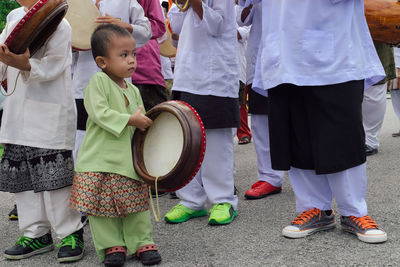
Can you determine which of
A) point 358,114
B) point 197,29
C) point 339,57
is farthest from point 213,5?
point 358,114

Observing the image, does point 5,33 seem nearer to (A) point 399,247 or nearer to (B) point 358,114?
(B) point 358,114

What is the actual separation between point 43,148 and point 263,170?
70.3 inches

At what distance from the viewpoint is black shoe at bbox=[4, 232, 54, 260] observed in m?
2.59

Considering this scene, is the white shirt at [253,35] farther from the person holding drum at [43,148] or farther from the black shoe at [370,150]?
the black shoe at [370,150]

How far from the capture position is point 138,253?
96.1 inches

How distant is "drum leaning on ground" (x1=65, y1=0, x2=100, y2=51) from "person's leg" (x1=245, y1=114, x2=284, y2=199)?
142 centimetres

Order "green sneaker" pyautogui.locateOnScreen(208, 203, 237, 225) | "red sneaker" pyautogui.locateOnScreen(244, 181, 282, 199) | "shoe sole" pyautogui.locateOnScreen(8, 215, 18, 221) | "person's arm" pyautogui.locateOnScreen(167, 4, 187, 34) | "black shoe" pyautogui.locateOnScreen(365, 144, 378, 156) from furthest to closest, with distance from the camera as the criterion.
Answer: "black shoe" pyautogui.locateOnScreen(365, 144, 378, 156)
"red sneaker" pyautogui.locateOnScreen(244, 181, 282, 199)
"shoe sole" pyautogui.locateOnScreen(8, 215, 18, 221)
"person's arm" pyautogui.locateOnScreen(167, 4, 187, 34)
"green sneaker" pyautogui.locateOnScreen(208, 203, 237, 225)

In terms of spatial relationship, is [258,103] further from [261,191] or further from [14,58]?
[14,58]

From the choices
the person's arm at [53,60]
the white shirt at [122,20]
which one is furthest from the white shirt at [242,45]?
the person's arm at [53,60]

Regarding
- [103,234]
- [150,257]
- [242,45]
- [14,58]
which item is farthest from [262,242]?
[242,45]

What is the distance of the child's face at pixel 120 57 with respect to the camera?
7.84 ft

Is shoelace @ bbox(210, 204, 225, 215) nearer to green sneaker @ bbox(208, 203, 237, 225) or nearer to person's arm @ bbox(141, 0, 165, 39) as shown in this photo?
green sneaker @ bbox(208, 203, 237, 225)

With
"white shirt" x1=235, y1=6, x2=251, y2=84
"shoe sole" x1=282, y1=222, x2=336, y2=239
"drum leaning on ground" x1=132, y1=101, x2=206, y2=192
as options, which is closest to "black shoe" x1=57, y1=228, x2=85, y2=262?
"drum leaning on ground" x1=132, y1=101, x2=206, y2=192

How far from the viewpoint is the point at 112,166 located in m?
2.33
